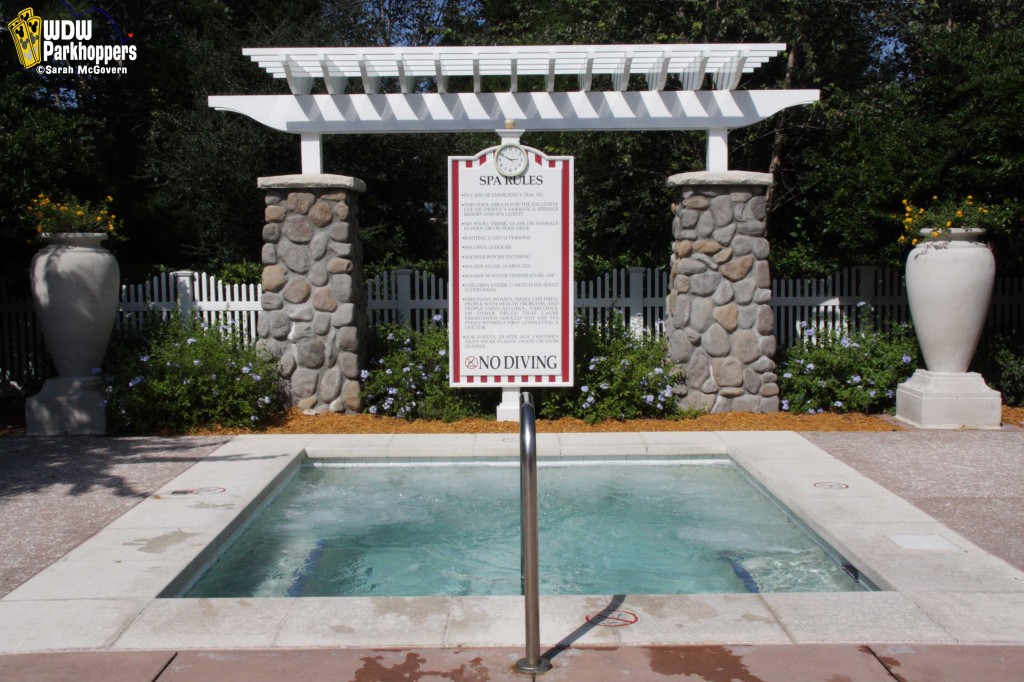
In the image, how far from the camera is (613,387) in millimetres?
9859

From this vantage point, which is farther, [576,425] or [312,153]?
[312,153]

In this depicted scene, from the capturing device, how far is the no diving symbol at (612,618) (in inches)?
170

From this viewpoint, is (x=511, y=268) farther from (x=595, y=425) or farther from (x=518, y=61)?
(x=518, y=61)

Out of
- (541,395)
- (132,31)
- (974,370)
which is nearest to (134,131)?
(132,31)

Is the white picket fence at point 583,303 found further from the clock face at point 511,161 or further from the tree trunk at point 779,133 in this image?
the clock face at point 511,161

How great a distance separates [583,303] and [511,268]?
10.1ft

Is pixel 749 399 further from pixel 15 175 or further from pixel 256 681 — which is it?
pixel 15 175

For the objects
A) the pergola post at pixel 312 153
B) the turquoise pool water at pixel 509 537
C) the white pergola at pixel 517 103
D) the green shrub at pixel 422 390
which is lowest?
the turquoise pool water at pixel 509 537

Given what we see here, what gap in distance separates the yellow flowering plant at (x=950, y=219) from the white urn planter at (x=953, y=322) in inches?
2.9

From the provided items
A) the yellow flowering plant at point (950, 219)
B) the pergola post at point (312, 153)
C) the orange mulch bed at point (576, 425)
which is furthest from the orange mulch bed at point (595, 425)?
the pergola post at point (312, 153)

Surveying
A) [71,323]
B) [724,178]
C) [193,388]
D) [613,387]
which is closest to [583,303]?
[613,387]

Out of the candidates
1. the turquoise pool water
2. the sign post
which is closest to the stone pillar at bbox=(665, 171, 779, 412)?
the turquoise pool water

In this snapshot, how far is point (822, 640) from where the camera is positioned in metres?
4.13

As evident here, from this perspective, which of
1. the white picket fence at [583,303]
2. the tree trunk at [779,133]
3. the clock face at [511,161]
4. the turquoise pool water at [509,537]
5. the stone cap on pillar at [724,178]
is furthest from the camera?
the tree trunk at [779,133]
